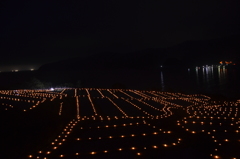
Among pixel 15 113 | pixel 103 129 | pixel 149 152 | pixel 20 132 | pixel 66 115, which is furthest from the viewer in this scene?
pixel 66 115

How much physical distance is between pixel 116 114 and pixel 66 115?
1.84m

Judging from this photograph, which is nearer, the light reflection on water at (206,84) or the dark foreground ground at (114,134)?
the dark foreground ground at (114,134)

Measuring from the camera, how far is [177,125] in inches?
266

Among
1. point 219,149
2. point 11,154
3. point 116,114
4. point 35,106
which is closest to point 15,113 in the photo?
point 35,106

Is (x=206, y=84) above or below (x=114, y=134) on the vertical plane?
below

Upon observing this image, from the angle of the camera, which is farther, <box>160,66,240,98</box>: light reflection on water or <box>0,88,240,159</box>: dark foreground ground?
<box>160,66,240,98</box>: light reflection on water

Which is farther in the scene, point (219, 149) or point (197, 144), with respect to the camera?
point (197, 144)

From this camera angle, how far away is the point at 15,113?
7.29 meters

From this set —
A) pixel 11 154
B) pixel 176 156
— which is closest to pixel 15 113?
pixel 11 154

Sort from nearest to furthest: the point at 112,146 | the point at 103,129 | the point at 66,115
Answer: the point at 112,146 < the point at 103,129 < the point at 66,115

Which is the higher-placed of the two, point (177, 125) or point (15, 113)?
point (15, 113)

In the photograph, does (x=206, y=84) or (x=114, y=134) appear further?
(x=206, y=84)

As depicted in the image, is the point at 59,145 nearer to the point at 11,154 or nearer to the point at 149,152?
the point at 11,154

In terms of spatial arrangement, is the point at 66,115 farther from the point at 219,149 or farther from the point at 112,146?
the point at 219,149
